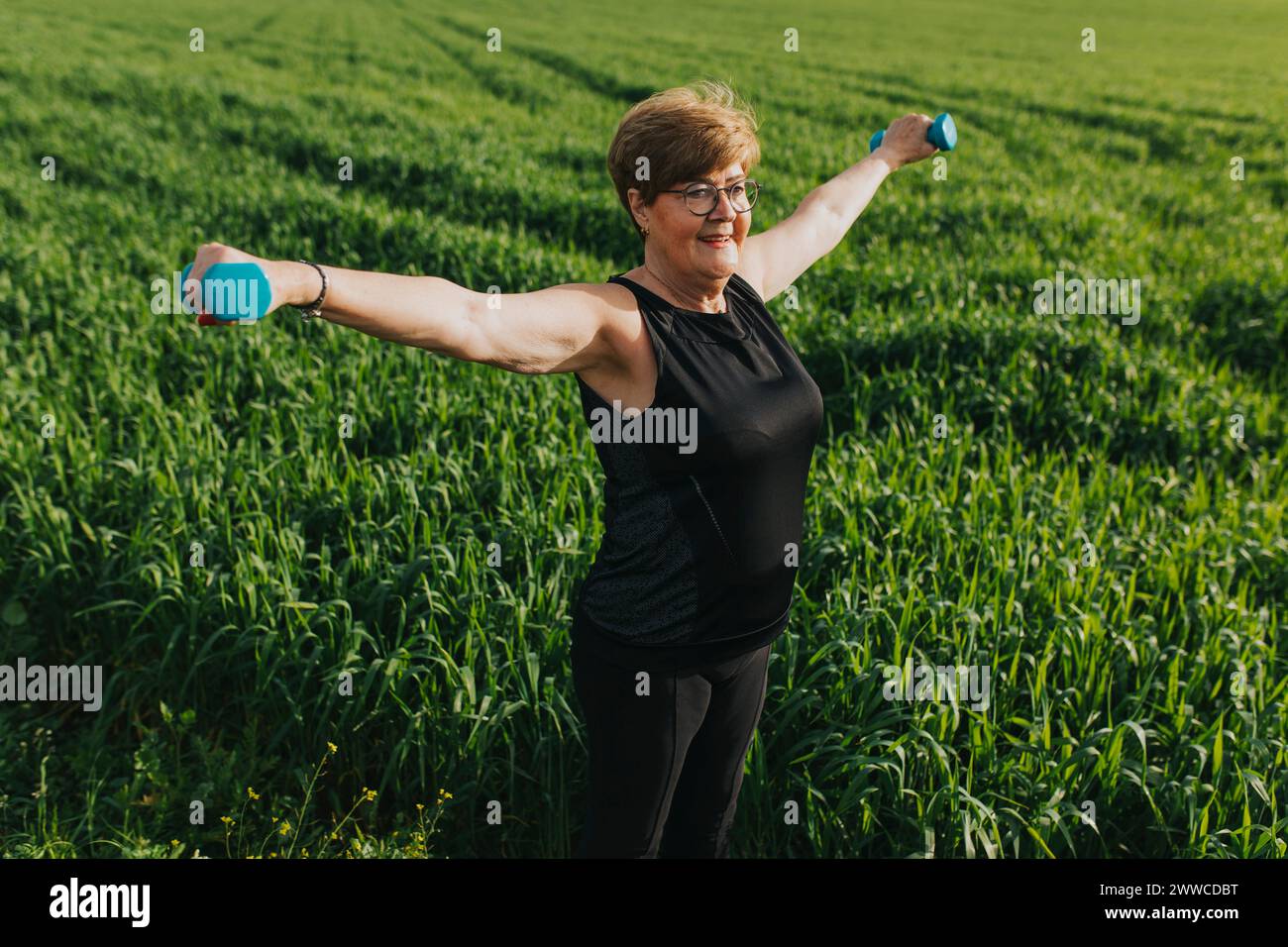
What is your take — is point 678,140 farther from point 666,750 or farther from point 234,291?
point 666,750

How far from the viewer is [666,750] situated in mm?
2373

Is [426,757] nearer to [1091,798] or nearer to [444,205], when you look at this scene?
[1091,798]

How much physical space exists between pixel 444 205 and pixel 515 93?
10447 millimetres

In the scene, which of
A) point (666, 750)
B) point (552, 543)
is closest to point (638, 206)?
point (666, 750)

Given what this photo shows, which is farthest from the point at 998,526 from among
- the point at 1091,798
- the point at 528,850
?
the point at 528,850

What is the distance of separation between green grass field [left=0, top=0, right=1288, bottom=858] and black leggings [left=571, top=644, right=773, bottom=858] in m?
0.64

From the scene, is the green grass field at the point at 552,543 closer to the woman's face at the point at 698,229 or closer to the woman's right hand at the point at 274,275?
the woman's face at the point at 698,229

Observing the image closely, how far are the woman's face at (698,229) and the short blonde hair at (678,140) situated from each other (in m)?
0.02

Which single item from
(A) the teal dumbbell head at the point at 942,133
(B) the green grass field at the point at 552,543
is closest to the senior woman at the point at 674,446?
(B) the green grass field at the point at 552,543

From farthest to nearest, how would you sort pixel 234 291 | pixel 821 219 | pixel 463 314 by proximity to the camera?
pixel 821 219 → pixel 463 314 → pixel 234 291

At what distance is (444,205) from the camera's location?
419 inches

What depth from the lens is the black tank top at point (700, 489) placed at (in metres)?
2.14

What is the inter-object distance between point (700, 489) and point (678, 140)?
776 millimetres

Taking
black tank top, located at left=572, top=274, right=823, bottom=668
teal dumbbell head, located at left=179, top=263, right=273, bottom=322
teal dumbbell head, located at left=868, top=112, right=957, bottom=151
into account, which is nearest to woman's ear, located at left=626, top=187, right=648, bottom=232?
black tank top, located at left=572, top=274, right=823, bottom=668
